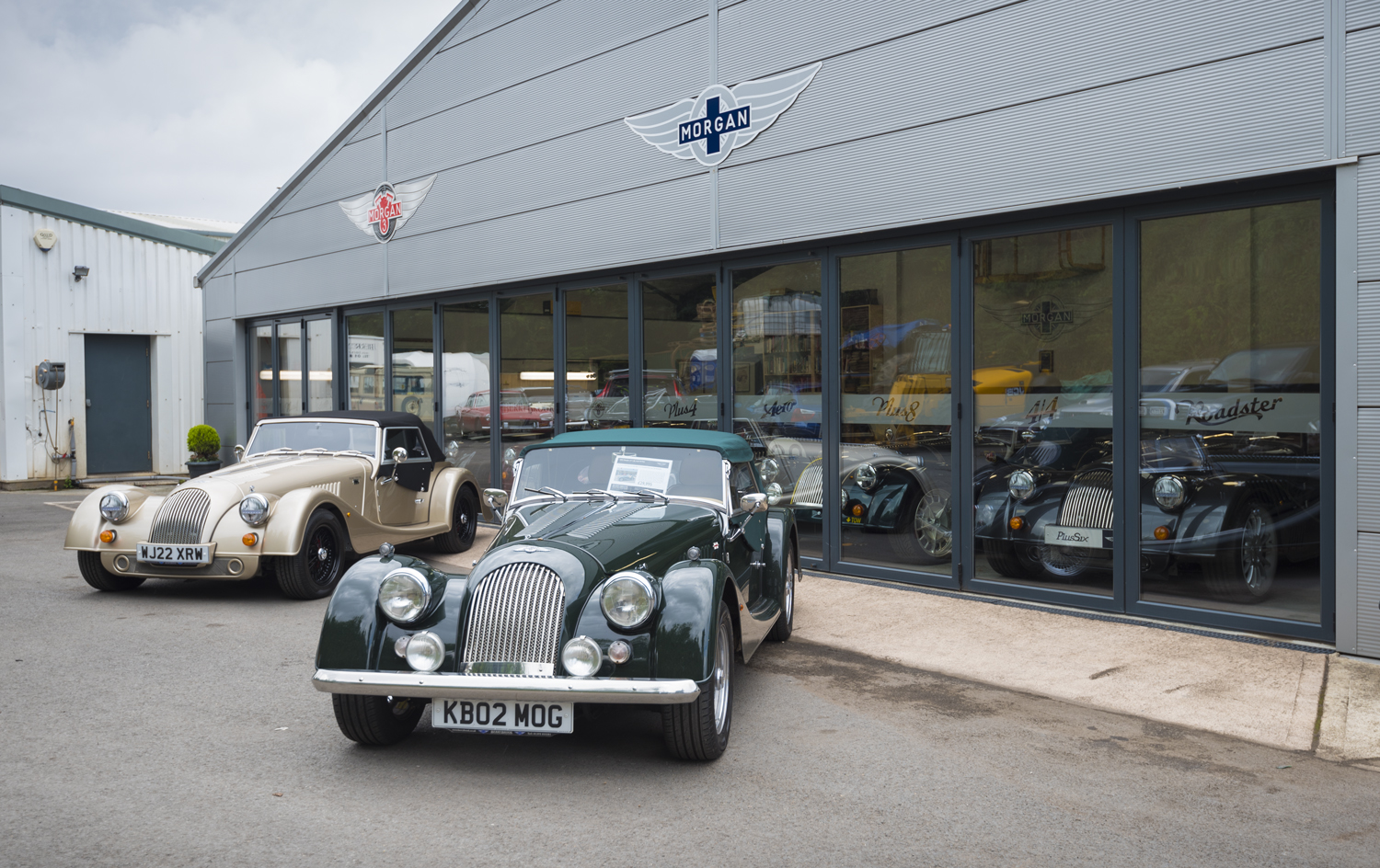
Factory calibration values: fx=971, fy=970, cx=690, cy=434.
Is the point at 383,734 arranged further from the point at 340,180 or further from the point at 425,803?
the point at 340,180

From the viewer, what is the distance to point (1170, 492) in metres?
6.50

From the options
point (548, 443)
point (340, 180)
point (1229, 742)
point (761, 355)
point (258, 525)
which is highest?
point (340, 180)

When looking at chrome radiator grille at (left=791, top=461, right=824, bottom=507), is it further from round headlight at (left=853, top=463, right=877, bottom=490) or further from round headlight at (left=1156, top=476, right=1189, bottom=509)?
round headlight at (left=1156, top=476, right=1189, bottom=509)

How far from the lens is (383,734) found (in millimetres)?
4133

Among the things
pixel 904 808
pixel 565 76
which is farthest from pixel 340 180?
pixel 904 808

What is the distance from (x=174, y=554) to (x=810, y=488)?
5.17 meters

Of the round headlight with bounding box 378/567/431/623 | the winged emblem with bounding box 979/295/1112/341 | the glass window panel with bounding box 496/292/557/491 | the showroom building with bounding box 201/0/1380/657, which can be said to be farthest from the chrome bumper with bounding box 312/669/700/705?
the glass window panel with bounding box 496/292/557/491

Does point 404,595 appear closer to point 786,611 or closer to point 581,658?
point 581,658

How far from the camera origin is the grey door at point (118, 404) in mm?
19219

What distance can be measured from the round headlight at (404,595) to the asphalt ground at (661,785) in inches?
24.9

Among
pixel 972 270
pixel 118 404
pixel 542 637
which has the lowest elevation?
pixel 542 637

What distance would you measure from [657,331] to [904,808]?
701 cm

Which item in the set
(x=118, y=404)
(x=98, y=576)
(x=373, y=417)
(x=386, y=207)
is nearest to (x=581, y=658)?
(x=98, y=576)

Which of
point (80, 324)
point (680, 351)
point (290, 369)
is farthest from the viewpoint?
point (80, 324)
